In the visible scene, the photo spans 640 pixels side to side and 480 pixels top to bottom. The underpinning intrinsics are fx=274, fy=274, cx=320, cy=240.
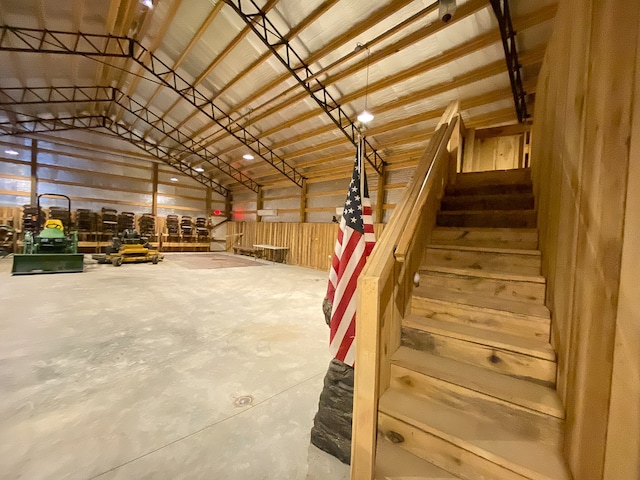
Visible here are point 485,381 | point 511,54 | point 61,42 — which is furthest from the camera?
point 61,42

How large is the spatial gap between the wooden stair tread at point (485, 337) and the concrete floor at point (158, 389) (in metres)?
0.97

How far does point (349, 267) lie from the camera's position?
1.82 metres

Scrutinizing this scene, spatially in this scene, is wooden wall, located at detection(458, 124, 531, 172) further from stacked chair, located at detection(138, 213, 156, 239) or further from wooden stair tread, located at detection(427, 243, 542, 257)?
stacked chair, located at detection(138, 213, 156, 239)

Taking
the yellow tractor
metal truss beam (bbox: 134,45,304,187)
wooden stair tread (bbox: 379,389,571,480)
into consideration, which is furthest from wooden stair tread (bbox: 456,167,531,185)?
the yellow tractor

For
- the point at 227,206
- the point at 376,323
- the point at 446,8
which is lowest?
the point at 376,323

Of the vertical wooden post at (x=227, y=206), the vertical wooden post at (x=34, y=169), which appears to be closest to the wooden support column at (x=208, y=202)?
the vertical wooden post at (x=227, y=206)

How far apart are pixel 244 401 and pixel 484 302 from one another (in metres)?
1.92

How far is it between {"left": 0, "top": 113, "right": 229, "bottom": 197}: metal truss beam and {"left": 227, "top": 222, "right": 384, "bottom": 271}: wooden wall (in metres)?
3.45

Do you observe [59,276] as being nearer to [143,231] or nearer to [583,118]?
[143,231]

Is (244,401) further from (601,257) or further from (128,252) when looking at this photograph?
(128,252)

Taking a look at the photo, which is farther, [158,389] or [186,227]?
[186,227]

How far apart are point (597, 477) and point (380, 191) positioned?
26.2 feet

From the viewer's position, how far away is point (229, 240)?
51.0 ft

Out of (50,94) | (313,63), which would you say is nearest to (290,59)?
(313,63)
